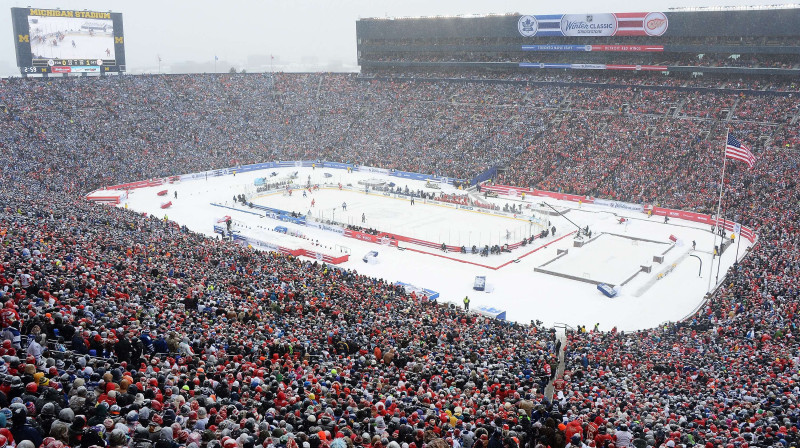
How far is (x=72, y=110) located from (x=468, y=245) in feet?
173

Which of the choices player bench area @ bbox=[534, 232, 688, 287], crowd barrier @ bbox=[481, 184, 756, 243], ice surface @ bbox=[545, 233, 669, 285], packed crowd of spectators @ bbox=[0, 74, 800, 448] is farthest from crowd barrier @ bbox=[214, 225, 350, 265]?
crowd barrier @ bbox=[481, 184, 756, 243]

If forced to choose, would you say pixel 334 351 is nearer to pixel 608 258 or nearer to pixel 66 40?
pixel 608 258

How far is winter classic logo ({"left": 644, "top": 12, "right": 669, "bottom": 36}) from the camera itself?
7319 centimetres

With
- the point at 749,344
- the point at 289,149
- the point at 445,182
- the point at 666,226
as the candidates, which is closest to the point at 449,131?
the point at 445,182

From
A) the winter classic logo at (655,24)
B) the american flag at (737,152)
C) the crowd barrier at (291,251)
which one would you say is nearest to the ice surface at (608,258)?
the american flag at (737,152)

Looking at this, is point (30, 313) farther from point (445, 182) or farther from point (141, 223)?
point (445, 182)

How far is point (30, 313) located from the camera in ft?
46.5

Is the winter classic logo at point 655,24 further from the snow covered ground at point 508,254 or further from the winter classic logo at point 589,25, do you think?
the snow covered ground at point 508,254

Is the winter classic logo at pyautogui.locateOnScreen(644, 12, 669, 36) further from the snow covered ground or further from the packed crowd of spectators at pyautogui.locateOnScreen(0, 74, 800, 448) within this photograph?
the snow covered ground

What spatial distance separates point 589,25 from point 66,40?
62476mm

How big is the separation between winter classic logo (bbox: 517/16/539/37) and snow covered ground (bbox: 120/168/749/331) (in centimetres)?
2908

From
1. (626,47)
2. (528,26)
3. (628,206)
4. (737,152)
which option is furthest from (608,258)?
(528,26)

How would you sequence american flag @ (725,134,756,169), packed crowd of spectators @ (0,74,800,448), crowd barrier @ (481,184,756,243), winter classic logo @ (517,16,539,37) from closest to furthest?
1. packed crowd of spectators @ (0,74,800,448)
2. american flag @ (725,134,756,169)
3. crowd barrier @ (481,184,756,243)
4. winter classic logo @ (517,16,539,37)

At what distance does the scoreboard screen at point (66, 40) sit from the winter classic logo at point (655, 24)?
63.6m
